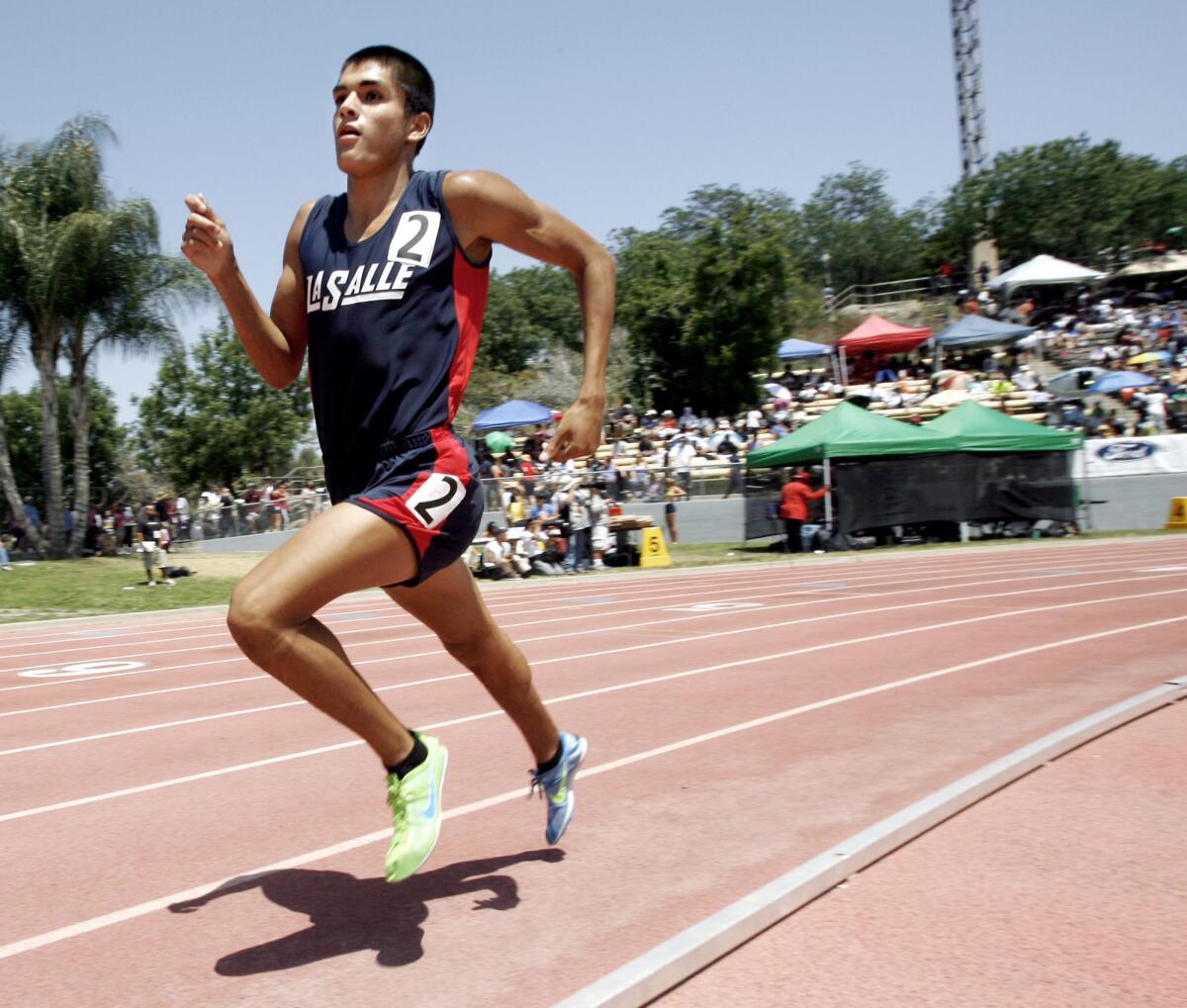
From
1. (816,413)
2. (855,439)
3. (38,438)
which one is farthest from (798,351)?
(38,438)

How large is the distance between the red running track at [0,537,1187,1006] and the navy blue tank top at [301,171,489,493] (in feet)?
3.96

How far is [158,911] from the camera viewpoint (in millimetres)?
3461

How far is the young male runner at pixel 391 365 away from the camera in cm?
302

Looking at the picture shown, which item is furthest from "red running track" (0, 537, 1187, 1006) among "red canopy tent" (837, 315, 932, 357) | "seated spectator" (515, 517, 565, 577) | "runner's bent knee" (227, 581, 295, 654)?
"red canopy tent" (837, 315, 932, 357)

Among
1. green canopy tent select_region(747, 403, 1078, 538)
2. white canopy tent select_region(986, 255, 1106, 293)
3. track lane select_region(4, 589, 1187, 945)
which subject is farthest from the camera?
white canopy tent select_region(986, 255, 1106, 293)

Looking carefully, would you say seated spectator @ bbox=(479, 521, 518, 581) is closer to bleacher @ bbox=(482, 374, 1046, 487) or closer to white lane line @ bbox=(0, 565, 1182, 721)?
bleacher @ bbox=(482, 374, 1046, 487)

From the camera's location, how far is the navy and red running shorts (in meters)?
3.07

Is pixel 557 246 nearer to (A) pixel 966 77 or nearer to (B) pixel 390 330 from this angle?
(B) pixel 390 330

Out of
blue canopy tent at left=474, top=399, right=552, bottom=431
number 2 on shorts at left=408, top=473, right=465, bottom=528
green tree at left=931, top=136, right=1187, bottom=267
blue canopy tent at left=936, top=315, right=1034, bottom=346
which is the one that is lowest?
number 2 on shorts at left=408, top=473, right=465, bottom=528

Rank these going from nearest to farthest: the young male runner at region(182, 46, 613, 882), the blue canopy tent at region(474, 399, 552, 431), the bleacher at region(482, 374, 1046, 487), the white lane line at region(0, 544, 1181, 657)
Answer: the young male runner at region(182, 46, 613, 882) < the white lane line at region(0, 544, 1181, 657) < the bleacher at region(482, 374, 1046, 487) < the blue canopy tent at region(474, 399, 552, 431)

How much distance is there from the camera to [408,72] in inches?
133

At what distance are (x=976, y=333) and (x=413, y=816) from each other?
3336 centimetres

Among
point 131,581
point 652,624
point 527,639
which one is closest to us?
point 527,639

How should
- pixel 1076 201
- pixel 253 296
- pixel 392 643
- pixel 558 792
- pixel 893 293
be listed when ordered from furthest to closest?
1. pixel 893 293
2. pixel 1076 201
3. pixel 392 643
4. pixel 558 792
5. pixel 253 296
